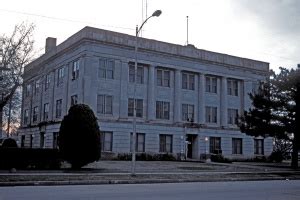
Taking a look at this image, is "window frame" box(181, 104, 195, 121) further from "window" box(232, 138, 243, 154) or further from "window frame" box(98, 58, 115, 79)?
"window frame" box(98, 58, 115, 79)

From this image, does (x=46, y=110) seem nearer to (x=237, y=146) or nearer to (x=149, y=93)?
(x=149, y=93)

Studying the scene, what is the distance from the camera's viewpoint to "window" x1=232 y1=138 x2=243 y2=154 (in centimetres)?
5756

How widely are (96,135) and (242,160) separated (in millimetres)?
31272

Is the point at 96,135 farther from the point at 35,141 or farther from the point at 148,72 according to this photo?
the point at 35,141

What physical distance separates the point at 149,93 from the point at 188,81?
22.0 feet

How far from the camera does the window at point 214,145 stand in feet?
181

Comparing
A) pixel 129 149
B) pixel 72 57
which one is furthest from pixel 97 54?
pixel 129 149

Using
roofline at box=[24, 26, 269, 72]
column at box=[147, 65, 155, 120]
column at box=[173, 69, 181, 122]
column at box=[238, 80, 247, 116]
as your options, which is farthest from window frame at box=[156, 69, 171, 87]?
column at box=[238, 80, 247, 116]

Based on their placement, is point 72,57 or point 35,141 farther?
point 35,141

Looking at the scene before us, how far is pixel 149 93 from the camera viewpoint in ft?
166

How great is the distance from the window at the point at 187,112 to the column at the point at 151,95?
4.88m

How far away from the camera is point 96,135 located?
1137 inches

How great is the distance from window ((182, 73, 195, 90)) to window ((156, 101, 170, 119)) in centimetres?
377

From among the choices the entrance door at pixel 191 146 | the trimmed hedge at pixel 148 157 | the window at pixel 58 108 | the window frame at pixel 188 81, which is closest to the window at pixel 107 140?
the trimmed hedge at pixel 148 157
